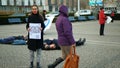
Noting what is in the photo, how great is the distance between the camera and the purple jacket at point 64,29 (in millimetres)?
8281

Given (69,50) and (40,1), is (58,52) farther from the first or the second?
(40,1)

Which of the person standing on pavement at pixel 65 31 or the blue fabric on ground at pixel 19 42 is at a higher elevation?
the person standing on pavement at pixel 65 31

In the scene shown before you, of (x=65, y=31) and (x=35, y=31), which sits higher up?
(x=65, y=31)

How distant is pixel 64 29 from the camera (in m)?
8.30

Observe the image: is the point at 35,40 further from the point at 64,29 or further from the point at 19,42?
the point at 19,42

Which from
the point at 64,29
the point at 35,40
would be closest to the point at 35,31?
the point at 35,40

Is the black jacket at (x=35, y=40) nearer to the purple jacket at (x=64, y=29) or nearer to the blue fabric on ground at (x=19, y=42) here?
the purple jacket at (x=64, y=29)

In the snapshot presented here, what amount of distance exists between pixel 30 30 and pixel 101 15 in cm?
1304

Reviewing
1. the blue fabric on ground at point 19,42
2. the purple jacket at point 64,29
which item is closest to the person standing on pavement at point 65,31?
the purple jacket at point 64,29

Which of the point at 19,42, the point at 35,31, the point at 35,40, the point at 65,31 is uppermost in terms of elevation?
the point at 65,31

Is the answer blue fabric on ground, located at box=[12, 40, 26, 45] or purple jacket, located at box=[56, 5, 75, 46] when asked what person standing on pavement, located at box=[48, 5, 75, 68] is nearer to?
purple jacket, located at box=[56, 5, 75, 46]

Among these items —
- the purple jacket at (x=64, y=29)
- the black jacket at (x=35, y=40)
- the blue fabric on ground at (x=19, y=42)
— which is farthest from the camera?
the blue fabric on ground at (x=19, y=42)

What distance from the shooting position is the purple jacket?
8281 mm

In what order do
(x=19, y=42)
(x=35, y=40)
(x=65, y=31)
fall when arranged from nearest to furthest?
(x=65, y=31)
(x=35, y=40)
(x=19, y=42)
